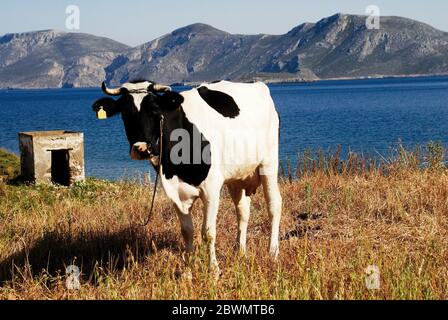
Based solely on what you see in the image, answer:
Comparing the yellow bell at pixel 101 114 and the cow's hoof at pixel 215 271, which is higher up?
the yellow bell at pixel 101 114

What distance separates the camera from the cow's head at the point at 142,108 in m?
6.55

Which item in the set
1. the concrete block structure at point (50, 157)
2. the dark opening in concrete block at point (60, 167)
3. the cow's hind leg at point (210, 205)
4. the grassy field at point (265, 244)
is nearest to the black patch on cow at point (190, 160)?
the cow's hind leg at point (210, 205)

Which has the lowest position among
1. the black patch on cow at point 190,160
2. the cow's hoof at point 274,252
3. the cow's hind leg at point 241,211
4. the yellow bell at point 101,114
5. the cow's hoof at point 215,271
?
the cow's hoof at point 274,252

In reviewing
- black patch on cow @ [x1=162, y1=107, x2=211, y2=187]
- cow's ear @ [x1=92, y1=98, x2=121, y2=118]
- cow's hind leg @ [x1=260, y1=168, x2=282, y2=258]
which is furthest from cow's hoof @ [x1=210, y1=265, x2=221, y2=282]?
cow's ear @ [x1=92, y1=98, x2=121, y2=118]

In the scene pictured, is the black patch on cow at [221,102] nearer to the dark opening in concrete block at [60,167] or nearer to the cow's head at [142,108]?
the cow's head at [142,108]

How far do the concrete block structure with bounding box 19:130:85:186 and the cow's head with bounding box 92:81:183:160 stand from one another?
9.57 metres

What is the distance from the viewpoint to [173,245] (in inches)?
332

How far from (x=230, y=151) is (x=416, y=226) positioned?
2857mm

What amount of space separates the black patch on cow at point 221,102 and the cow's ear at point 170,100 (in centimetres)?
62

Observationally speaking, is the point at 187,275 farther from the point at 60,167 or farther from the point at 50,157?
the point at 60,167

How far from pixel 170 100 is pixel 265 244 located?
2.44m

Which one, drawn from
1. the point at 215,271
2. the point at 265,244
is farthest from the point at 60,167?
the point at 215,271
